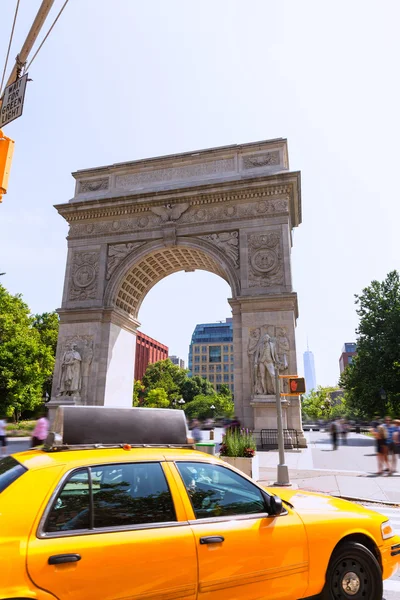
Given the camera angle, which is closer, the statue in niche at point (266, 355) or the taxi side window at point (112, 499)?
the taxi side window at point (112, 499)

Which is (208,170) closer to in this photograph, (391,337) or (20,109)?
(391,337)

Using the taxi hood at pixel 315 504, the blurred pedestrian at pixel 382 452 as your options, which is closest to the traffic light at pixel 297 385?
the blurred pedestrian at pixel 382 452

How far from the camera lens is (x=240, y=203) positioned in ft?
77.5

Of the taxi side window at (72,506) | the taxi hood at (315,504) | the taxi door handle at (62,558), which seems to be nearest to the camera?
the taxi door handle at (62,558)

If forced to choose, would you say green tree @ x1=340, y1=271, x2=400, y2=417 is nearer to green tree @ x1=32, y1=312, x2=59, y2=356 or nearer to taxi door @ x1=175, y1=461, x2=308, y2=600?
taxi door @ x1=175, y1=461, x2=308, y2=600

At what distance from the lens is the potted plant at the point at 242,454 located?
35.9 ft

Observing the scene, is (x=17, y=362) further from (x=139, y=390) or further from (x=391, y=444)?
(x=139, y=390)

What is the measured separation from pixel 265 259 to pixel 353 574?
19.5 metres

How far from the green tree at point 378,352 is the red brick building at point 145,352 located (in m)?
55.4

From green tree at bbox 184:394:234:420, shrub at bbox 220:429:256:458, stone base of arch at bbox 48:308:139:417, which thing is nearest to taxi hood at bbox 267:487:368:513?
shrub at bbox 220:429:256:458

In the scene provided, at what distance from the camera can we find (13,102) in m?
6.64

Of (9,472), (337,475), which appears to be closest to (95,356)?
(337,475)

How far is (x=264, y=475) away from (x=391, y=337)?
20832mm

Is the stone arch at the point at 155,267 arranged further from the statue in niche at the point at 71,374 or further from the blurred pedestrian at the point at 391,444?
the blurred pedestrian at the point at 391,444
